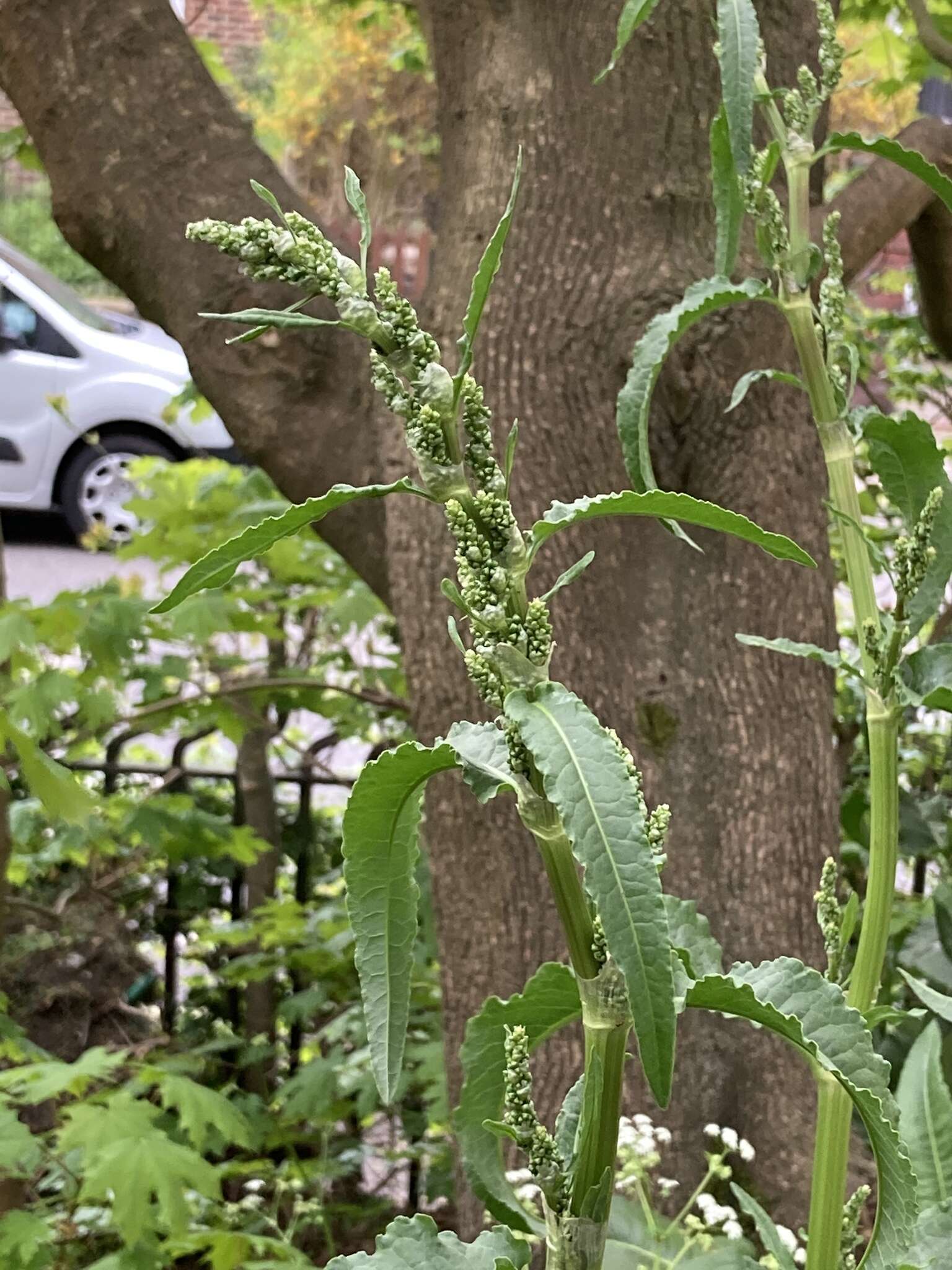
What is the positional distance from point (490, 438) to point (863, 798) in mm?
1884

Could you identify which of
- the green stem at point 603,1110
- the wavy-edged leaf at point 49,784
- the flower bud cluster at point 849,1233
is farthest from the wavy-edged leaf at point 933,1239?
the wavy-edged leaf at point 49,784

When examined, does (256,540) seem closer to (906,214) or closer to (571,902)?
(571,902)

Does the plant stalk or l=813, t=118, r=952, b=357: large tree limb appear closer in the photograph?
the plant stalk

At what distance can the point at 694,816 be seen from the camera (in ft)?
4.86

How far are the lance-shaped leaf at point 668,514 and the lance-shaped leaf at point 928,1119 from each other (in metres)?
0.49

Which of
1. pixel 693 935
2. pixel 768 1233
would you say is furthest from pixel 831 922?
pixel 768 1233

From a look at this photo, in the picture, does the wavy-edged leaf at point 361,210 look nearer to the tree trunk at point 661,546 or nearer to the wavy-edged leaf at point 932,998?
the wavy-edged leaf at point 932,998

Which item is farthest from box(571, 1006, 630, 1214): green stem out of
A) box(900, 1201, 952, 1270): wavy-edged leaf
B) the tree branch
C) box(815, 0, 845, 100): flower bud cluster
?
the tree branch

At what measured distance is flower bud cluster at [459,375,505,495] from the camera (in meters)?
0.47

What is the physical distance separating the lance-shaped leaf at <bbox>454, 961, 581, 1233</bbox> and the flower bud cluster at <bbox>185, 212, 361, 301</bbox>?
0.33 m

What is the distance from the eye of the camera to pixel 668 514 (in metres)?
0.49

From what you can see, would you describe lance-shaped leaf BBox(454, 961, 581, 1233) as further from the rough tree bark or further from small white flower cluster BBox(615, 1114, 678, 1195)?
the rough tree bark

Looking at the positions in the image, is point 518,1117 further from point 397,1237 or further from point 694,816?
point 694,816

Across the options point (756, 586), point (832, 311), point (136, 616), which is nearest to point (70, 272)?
point (136, 616)
